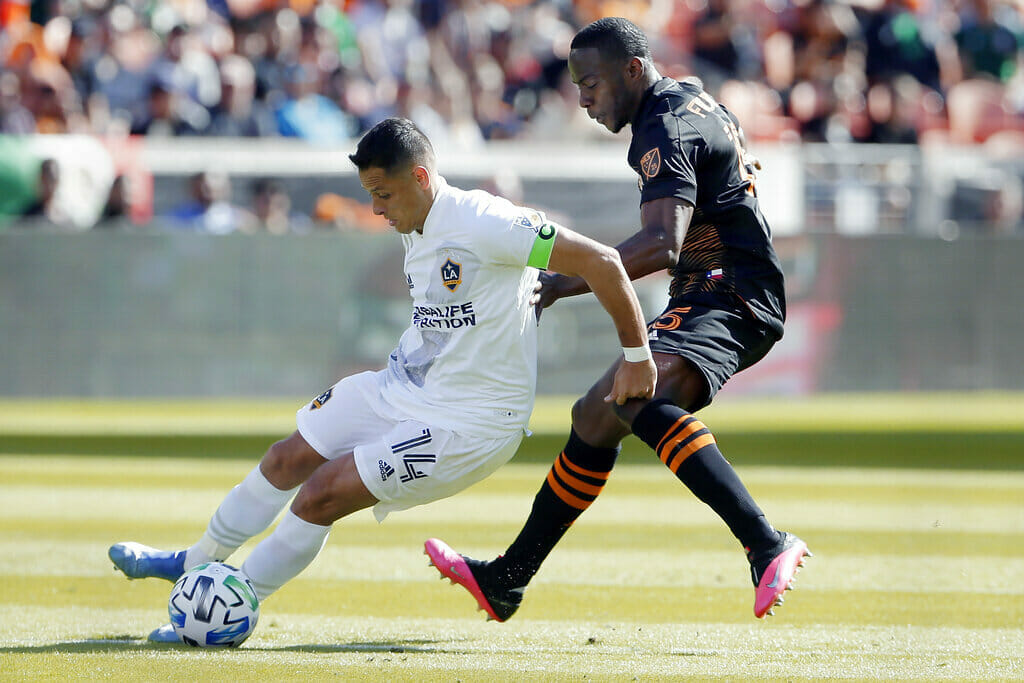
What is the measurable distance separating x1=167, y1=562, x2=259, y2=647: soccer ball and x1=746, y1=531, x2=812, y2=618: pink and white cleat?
5.94ft

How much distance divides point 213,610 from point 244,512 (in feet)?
1.62

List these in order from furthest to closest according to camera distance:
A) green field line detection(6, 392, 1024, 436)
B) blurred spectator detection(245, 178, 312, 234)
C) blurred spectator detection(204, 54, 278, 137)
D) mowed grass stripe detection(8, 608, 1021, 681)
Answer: blurred spectator detection(204, 54, 278, 137) < blurred spectator detection(245, 178, 312, 234) < green field line detection(6, 392, 1024, 436) < mowed grass stripe detection(8, 608, 1021, 681)

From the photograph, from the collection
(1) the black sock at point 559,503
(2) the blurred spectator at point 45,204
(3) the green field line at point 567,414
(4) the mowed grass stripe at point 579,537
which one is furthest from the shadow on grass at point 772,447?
(1) the black sock at point 559,503

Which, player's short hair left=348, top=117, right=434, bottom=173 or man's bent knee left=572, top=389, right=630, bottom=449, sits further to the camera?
man's bent knee left=572, top=389, right=630, bottom=449

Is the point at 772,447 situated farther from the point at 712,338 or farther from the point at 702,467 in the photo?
the point at 702,467

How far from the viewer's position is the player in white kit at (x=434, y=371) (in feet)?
17.6

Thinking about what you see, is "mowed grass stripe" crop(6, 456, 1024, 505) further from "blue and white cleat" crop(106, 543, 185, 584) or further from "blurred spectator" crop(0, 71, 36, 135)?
"blurred spectator" crop(0, 71, 36, 135)

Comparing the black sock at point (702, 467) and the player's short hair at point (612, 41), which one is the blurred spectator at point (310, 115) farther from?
the black sock at point (702, 467)

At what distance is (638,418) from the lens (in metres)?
5.58

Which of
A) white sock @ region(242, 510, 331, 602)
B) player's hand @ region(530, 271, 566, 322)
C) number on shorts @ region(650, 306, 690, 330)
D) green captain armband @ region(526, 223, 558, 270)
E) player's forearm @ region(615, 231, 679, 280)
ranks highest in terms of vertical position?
green captain armband @ region(526, 223, 558, 270)

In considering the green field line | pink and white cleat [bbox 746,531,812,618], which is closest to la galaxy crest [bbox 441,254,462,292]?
pink and white cleat [bbox 746,531,812,618]

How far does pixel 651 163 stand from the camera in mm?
5738

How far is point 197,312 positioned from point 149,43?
169 inches

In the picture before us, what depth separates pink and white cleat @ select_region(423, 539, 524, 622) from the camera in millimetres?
5820
